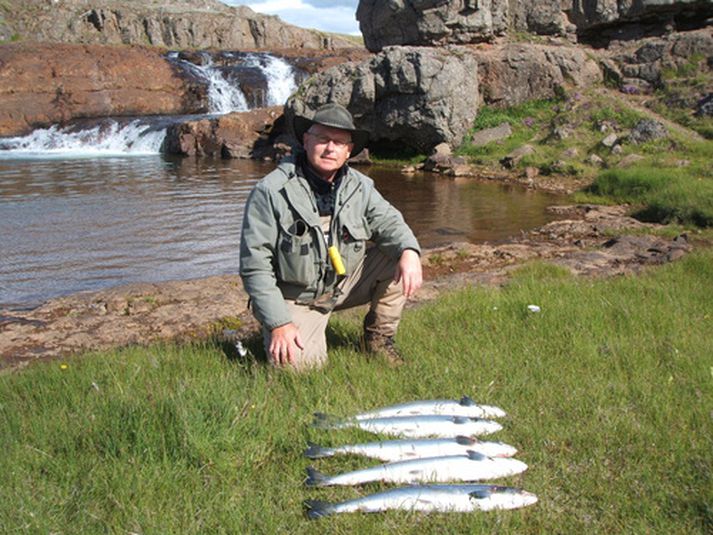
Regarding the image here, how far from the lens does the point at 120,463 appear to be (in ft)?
10.2

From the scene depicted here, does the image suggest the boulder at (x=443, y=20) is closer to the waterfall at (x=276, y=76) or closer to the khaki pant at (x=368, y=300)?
the waterfall at (x=276, y=76)

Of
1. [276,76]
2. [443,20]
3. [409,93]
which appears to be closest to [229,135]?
[409,93]

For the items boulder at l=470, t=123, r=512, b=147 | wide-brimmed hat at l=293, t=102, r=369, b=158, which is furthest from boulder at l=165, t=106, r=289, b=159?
wide-brimmed hat at l=293, t=102, r=369, b=158

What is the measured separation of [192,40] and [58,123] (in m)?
44.5

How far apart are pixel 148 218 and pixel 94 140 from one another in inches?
727

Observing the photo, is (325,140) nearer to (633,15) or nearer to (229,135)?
(229,135)

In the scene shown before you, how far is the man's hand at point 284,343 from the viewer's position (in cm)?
409

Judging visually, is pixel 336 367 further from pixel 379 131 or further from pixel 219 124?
pixel 219 124

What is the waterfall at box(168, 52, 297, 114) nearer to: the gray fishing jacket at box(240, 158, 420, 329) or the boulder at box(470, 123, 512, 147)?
the boulder at box(470, 123, 512, 147)

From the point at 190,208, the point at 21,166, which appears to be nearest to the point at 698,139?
the point at 190,208

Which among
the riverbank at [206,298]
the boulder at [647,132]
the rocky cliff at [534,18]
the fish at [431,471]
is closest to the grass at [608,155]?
the boulder at [647,132]

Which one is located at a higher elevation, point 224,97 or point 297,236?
point 224,97

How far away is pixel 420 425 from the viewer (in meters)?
3.63

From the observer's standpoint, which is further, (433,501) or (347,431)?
(347,431)
